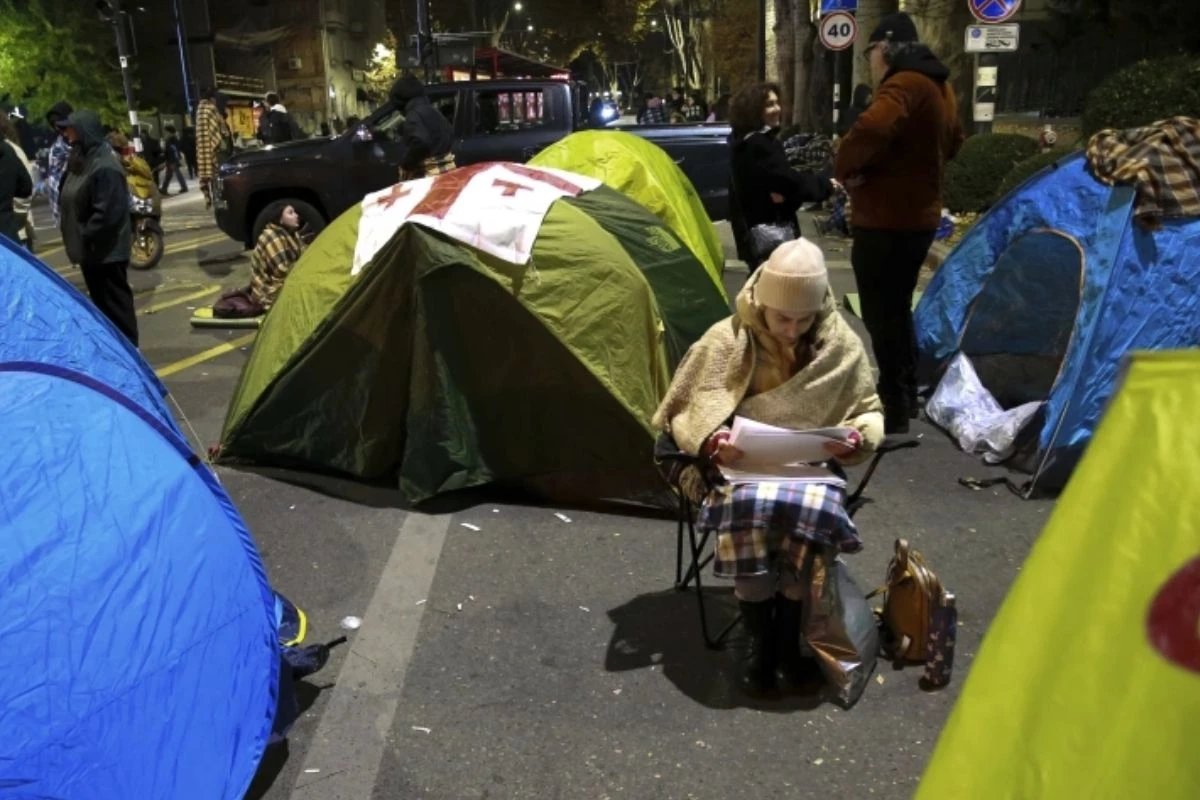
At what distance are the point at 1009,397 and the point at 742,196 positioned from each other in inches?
77.1

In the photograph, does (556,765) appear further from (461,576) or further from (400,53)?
(400,53)

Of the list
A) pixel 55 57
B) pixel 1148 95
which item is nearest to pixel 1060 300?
pixel 1148 95

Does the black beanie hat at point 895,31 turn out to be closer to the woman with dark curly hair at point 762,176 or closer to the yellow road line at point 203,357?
the woman with dark curly hair at point 762,176

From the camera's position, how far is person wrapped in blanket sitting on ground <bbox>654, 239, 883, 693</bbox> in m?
2.98

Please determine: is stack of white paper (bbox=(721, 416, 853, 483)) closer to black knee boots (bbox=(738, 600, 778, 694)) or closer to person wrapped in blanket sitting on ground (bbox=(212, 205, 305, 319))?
black knee boots (bbox=(738, 600, 778, 694))

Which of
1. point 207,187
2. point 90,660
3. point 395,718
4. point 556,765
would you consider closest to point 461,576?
point 395,718

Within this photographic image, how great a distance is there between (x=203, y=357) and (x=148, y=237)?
14.1ft

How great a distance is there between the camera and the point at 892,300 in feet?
17.3

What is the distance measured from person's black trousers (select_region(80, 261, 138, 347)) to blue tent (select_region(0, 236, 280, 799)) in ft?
13.0

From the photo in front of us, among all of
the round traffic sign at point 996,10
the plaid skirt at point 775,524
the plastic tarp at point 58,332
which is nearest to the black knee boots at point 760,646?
the plaid skirt at point 775,524

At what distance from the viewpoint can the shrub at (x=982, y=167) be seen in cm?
1166

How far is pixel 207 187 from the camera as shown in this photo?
1440 centimetres

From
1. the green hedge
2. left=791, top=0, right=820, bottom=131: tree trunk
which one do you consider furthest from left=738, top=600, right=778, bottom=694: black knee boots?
left=791, top=0, right=820, bottom=131: tree trunk

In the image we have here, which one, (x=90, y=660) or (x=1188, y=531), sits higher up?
(x=1188, y=531)
